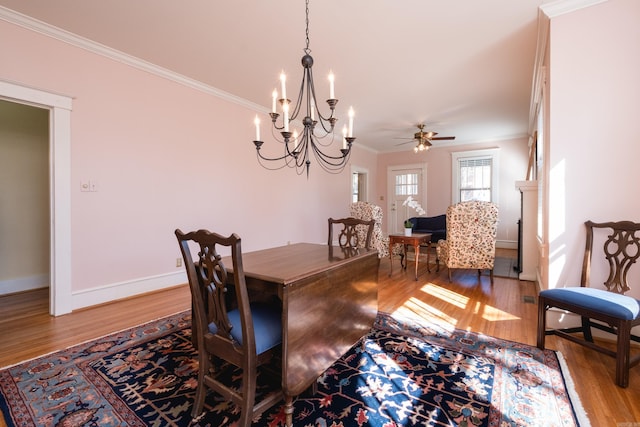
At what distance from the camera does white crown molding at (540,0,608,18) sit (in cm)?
218

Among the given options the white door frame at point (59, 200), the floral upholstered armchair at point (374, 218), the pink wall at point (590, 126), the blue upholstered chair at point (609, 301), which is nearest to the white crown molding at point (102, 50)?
the white door frame at point (59, 200)

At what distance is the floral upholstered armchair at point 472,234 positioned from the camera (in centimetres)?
364

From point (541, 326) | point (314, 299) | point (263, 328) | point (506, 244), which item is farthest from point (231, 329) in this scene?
point (506, 244)

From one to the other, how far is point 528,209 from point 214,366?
4.27m

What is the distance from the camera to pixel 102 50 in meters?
2.86

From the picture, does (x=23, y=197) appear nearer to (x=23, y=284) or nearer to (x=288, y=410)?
(x=23, y=284)

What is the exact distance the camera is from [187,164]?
3.59 m

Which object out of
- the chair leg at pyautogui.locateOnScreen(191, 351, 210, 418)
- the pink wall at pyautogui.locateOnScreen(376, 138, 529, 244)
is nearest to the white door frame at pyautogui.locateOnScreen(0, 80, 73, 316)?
the chair leg at pyautogui.locateOnScreen(191, 351, 210, 418)

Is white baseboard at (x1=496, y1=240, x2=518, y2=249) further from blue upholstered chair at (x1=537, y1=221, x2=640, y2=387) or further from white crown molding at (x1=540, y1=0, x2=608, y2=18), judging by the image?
white crown molding at (x1=540, y1=0, x2=608, y2=18)

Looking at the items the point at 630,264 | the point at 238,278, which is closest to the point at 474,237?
the point at 630,264

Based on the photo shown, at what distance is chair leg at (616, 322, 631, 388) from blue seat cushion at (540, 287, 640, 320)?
0.21ft

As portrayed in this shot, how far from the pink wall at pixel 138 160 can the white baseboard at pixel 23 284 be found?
1475mm

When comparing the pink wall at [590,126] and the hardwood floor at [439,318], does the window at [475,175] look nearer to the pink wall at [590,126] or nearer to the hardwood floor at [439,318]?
the hardwood floor at [439,318]

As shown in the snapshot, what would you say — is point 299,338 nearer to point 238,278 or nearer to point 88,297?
point 238,278
